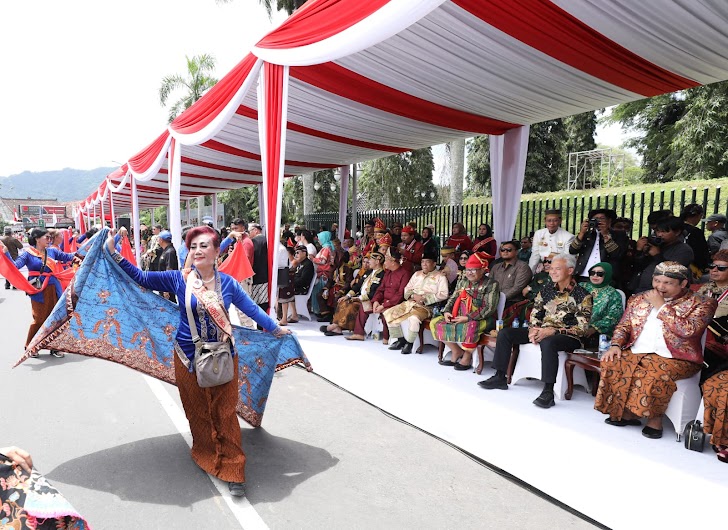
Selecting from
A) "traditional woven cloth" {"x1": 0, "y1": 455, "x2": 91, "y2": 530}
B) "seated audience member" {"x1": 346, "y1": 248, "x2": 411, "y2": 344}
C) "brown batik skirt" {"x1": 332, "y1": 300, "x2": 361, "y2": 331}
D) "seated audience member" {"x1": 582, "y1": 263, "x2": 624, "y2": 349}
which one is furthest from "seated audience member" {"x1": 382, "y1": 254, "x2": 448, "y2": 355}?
"traditional woven cloth" {"x1": 0, "y1": 455, "x2": 91, "y2": 530}

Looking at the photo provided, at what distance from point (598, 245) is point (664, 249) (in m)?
0.63

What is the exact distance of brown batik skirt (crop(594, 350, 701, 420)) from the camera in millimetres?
3543

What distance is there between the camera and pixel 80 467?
3.12 m

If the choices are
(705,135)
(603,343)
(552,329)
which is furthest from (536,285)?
Answer: (705,135)

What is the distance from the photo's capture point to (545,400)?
4.20m

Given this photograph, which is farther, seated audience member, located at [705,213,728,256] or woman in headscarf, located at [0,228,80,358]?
woman in headscarf, located at [0,228,80,358]

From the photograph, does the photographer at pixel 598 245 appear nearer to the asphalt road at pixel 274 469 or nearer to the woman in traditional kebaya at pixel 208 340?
the asphalt road at pixel 274 469

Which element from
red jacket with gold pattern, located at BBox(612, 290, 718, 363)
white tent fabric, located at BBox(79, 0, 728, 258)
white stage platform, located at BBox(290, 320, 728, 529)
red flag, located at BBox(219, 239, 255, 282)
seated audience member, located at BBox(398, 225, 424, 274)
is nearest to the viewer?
white stage platform, located at BBox(290, 320, 728, 529)

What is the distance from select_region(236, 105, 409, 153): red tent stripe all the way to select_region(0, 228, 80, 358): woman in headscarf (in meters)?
3.07

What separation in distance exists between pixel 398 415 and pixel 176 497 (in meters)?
1.90

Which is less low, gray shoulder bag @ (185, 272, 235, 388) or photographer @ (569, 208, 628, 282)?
photographer @ (569, 208, 628, 282)

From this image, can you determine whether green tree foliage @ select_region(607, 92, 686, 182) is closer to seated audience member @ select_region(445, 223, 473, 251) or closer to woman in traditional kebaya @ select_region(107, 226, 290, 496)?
seated audience member @ select_region(445, 223, 473, 251)

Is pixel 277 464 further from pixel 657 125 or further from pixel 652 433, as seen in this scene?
pixel 657 125

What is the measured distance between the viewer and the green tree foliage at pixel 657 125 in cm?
1836
